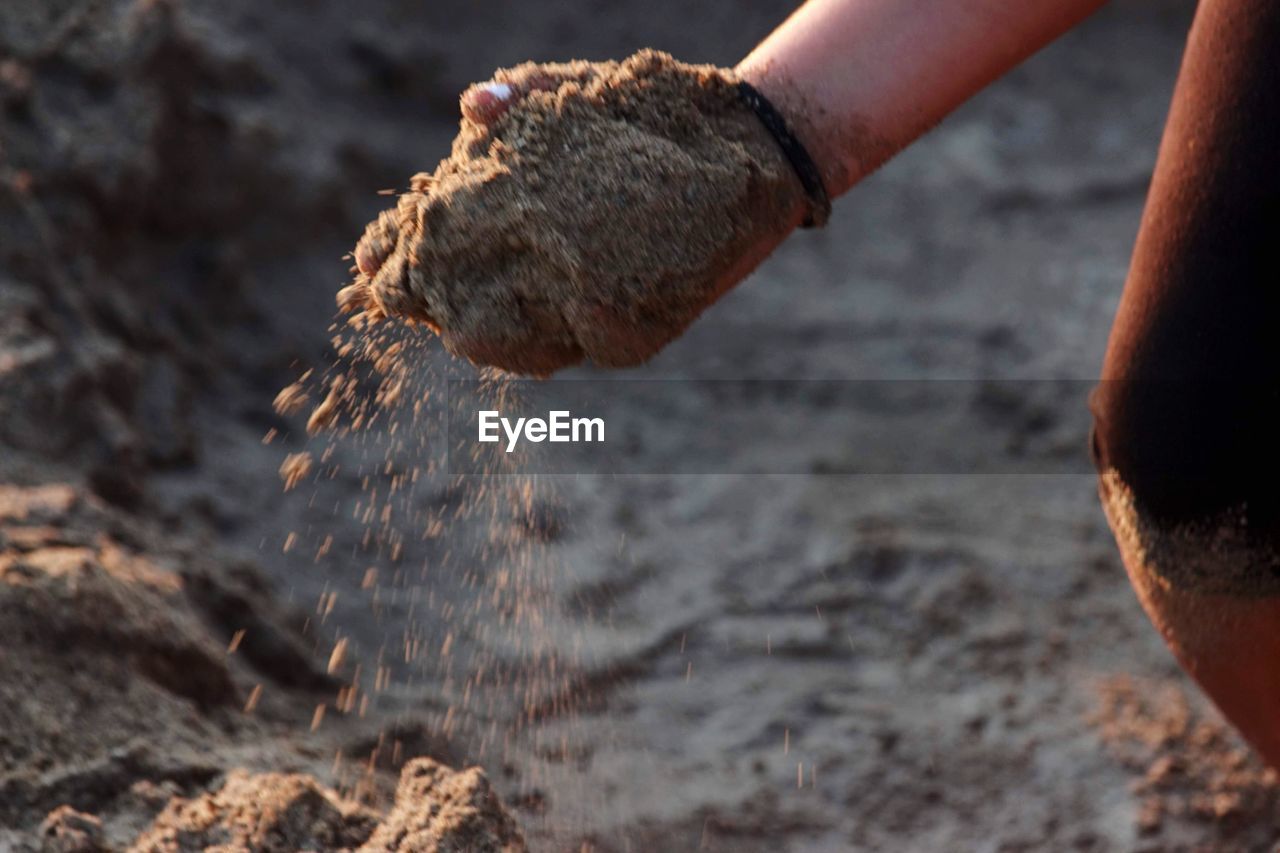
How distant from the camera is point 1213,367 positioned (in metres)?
1.29

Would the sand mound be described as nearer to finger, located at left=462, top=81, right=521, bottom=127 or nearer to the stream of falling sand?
the stream of falling sand

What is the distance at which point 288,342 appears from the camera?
322 centimetres

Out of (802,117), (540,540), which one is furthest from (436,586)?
(802,117)

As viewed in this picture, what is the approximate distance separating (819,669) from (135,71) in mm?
2002

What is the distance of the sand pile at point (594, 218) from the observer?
1202 millimetres

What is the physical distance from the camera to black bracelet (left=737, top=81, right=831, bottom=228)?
1229mm

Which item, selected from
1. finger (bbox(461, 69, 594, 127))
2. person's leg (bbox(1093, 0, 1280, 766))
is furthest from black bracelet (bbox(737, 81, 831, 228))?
person's leg (bbox(1093, 0, 1280, 766))

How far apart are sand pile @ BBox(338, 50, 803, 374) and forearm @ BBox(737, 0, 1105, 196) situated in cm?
5

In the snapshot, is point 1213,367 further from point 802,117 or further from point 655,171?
point 655,171

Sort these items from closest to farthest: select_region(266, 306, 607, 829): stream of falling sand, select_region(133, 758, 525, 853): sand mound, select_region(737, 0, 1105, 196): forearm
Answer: select_region(737, 0, 1105, 196): forearm < select_region(133, 758, 525, 853): sand mound < select_region(266, 306, 607, 829): stream of falling sand

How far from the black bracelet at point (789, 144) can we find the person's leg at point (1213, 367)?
361mm

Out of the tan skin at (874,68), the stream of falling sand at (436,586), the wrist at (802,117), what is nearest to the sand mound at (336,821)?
the stream of falling sand at (436,586)

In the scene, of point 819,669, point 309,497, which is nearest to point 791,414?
point 819,669

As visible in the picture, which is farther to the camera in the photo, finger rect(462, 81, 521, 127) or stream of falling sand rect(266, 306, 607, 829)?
stream of falling sand rect(266, 306, 607, 829)
